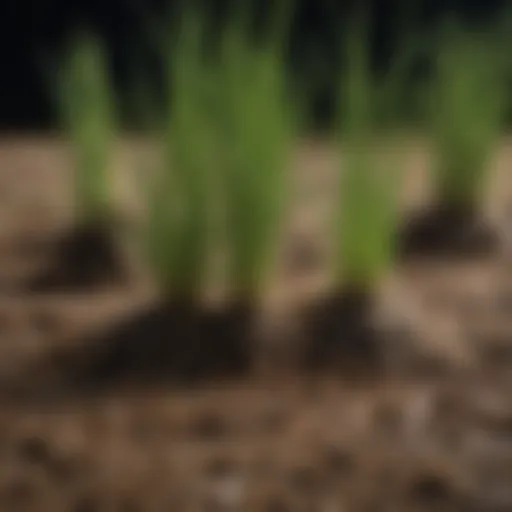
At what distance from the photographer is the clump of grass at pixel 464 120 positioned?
1.90 metres

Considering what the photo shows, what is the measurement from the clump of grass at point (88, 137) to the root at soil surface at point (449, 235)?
528 millimetres

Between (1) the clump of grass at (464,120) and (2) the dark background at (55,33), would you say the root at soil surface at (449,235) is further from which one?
(2) the dark background at (55,33)

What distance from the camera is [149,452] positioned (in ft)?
3.73

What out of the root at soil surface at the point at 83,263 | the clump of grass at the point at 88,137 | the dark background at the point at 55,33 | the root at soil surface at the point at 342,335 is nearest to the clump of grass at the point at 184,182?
the root at soil surface at the point at 342,335

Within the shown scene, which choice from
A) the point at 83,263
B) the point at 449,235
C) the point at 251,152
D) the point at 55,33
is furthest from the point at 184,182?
the point at 55,33

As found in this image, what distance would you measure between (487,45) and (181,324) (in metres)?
1.06

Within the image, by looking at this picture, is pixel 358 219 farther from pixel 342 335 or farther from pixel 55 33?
pixel 55 33

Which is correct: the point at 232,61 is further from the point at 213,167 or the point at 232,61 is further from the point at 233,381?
the point at 233,381

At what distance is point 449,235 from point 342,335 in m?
0.58

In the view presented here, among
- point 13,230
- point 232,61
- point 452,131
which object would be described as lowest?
point 13,230

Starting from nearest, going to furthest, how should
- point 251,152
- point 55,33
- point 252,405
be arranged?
1. point 252,405
2. point 251,152
3. point 55,33

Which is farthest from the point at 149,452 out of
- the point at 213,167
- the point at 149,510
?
the point at 213,167

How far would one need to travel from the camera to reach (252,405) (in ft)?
4.11

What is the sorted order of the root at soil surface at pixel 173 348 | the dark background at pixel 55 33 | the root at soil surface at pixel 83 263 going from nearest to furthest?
the root at soil surface at pixel 173 348, the root at soil surface at pixel 83 263, the dark background at pixel 55 33
